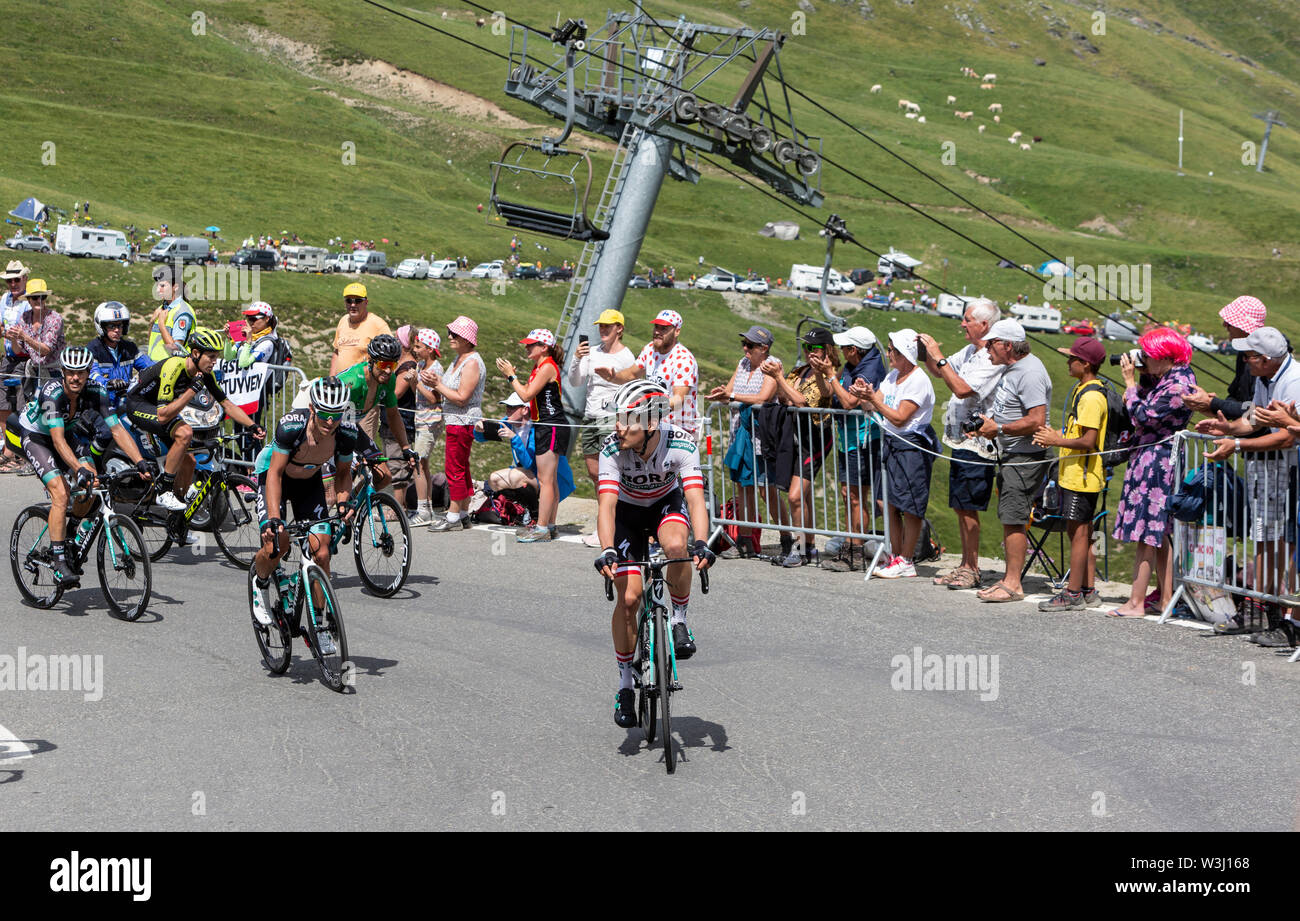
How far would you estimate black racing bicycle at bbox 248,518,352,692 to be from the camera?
9062mm

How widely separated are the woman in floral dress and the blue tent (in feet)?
167

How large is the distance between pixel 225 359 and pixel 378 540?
16.6 ft

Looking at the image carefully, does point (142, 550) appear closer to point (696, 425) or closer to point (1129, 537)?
point (696, 425)

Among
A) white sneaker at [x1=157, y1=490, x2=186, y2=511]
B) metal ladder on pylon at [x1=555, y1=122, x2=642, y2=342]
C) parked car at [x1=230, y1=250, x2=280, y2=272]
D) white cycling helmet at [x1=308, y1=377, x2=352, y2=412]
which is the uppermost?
parked car at [x1=230, y1=250, x2=280, y2=272]

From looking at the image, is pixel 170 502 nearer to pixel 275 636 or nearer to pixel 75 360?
pixel 75 360

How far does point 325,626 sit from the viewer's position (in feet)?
30.0

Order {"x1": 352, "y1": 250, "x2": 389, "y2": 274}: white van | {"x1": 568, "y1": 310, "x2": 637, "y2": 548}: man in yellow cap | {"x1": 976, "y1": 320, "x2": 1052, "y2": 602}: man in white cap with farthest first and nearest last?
{"x1": 352, "y1": 250, "x2": 389, "y2": 274}: white van < {"x1": 568, "y1": 310, "x2": 637, "y2": 548}: man in yellow cap < {"x1": 976, "y1": 320, "x2": 1052, "y2": 602}: man in white cap

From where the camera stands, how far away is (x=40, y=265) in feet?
118

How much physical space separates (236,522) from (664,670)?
7.10 metres

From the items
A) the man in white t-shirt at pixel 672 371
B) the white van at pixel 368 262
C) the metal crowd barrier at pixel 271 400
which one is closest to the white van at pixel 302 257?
the white van at pixel 368 262

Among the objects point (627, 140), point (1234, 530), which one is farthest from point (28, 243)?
point (1234, 530)

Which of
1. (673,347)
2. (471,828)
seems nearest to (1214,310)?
(673,347)

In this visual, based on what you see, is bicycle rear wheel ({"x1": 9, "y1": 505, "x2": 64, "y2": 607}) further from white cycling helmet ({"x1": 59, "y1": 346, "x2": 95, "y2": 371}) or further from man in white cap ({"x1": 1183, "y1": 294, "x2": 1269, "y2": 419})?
man in white cap ({"x1": 1183, "y1": 294, "x2": 1269, "y2": 419})

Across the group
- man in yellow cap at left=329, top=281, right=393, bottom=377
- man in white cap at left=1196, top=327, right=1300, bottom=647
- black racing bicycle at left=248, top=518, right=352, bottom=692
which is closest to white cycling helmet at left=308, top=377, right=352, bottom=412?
black racing bicycle at left=248, top=518, right=352, bottom=692
